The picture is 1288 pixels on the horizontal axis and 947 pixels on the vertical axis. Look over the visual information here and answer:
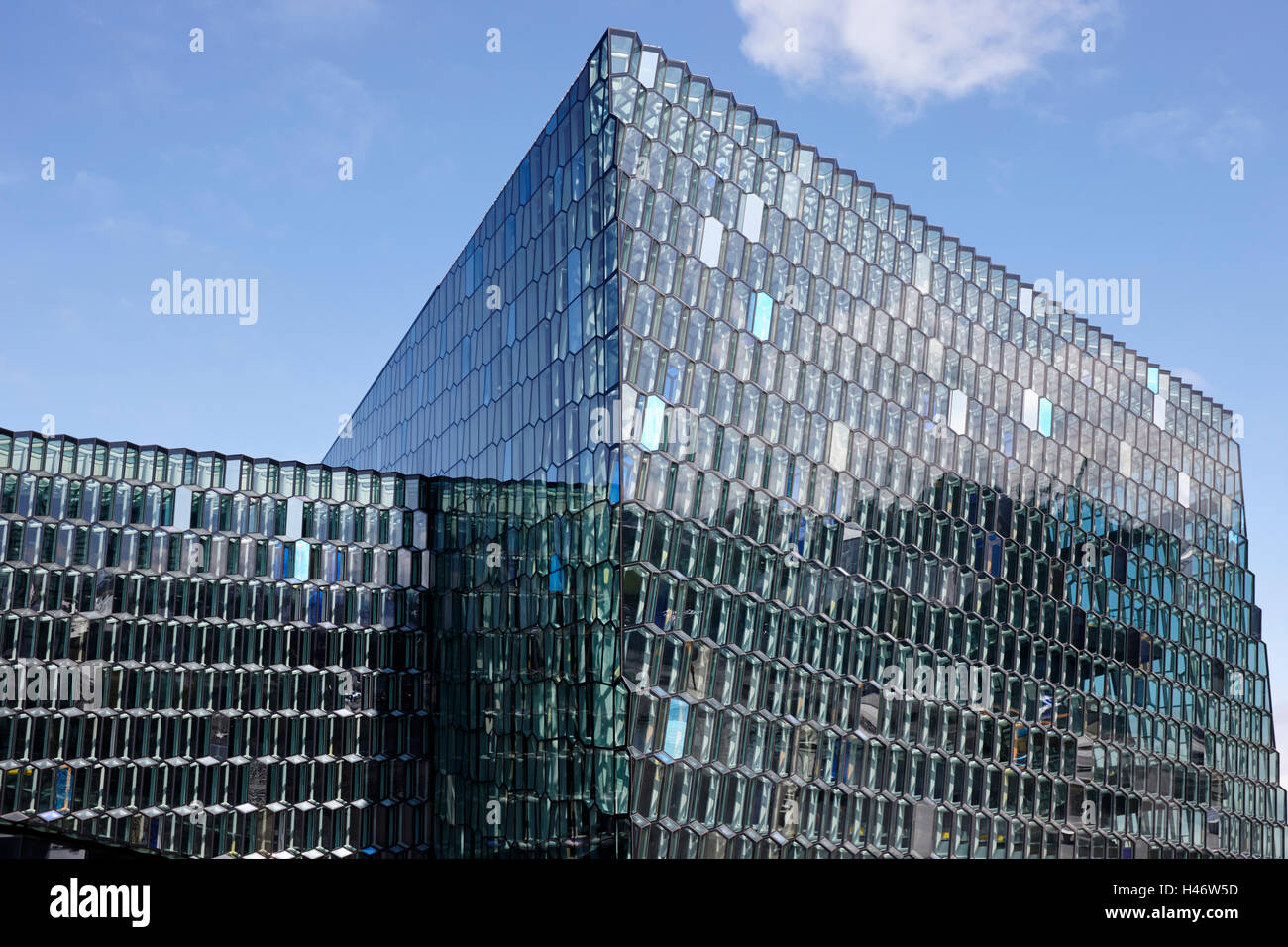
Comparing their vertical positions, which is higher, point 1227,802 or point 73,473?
point 73,473

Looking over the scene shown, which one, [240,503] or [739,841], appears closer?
[739,841]

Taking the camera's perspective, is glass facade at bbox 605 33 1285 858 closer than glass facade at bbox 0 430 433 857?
Yes

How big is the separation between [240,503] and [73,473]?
3.79 metres

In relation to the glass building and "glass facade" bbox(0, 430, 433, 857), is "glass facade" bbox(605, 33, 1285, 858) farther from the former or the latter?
"glass facade" bbox(0, 430, 433, 857)

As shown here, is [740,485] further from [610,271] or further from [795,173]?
[795,173]

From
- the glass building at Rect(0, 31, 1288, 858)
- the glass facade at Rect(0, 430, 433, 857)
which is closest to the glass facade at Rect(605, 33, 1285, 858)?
the glass building at Rect(0, 31, 1288, 858)

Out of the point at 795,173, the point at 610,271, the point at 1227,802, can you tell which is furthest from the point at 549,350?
the point at 1227,802

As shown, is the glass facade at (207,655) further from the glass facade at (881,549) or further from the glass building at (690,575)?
the glass facade at (881,549)

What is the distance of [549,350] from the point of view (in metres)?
24.9

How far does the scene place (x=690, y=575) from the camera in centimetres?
2191

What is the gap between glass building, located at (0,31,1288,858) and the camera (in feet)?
72.3

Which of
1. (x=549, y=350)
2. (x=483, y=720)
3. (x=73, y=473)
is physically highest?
(x=549, y=350)

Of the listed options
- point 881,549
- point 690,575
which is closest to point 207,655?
point 690,575

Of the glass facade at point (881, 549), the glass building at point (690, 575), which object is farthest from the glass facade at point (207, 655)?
the glass facade at point (881, 549)
